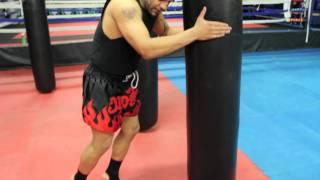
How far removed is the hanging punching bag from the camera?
1382 millimetres

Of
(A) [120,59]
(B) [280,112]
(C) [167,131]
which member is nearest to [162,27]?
(A) [120,59]

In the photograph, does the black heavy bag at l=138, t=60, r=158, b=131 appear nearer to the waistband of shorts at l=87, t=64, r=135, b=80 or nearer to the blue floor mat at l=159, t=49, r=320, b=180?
the blue floor mat at l=159, t=49, r=320, b=180

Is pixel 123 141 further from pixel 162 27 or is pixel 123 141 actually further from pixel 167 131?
pixel 167 131

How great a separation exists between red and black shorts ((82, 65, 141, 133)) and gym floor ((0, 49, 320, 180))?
0.57 meters

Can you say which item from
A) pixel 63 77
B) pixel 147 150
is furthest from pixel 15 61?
pixel 147 150

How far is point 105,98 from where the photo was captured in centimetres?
161

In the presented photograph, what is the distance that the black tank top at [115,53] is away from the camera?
4.96ft

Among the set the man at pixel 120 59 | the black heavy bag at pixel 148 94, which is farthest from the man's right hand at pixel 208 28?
the black heavy bag at pixel 148 94

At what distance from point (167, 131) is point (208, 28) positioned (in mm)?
1468

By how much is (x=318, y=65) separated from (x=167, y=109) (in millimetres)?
2688

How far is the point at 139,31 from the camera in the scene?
1.35m

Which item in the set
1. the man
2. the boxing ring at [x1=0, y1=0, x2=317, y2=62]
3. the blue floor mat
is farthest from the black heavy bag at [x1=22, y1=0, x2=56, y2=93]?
the man

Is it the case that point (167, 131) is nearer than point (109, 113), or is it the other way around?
point (109, 113)

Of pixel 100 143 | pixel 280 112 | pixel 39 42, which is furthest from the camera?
pixel 39 42
